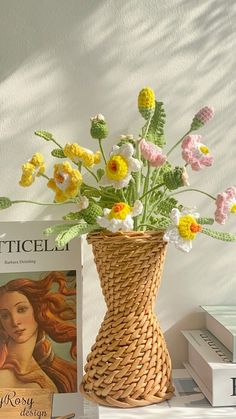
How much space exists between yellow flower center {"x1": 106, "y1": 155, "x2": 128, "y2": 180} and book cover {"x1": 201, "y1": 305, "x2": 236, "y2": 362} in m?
0.33

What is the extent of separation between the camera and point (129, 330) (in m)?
0.89

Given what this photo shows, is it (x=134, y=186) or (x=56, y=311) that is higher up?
(x=134, y=186)

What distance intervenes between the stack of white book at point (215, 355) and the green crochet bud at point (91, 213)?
1.00ft

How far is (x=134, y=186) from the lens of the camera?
2.94 ft

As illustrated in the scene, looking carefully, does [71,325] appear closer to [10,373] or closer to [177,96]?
[10,373]

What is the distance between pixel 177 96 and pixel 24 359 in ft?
2.00

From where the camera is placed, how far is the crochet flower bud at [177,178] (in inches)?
32.5

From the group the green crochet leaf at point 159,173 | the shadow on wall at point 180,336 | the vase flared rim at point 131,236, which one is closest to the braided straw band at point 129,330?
the vase flared rim at point 131,236

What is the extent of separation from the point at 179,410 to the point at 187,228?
304 millimetres

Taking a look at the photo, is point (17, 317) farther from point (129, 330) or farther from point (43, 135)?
point (43, 135)

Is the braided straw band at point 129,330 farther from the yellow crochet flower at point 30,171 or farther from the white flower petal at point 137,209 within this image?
the yellow crochet flower at point 30,171

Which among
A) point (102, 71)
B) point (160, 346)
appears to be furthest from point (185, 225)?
point (102, 71)

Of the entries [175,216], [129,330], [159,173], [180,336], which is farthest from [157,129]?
[180,336]

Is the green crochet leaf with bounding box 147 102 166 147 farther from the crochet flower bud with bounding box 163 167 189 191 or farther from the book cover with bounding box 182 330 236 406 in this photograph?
the book cover with bounding box 182 330 236 406
